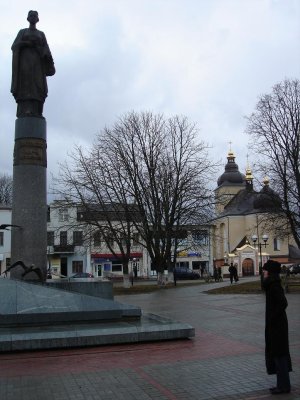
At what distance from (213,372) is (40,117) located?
29.0 feet

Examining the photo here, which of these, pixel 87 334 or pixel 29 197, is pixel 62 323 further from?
pixel 29 197

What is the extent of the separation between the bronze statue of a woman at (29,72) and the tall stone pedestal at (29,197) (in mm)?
454

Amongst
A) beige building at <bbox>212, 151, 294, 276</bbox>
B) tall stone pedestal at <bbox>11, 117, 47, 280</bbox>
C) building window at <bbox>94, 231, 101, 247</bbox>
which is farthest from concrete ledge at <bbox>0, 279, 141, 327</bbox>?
beige building at <bbox>212, 151, 294, 276</bbox>

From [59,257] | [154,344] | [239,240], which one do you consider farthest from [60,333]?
[239,240]

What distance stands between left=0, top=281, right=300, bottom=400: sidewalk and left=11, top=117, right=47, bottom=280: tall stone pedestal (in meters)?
4.00

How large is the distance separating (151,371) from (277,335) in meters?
2.26

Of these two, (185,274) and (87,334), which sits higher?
(87,334)

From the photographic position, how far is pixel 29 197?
13.0m

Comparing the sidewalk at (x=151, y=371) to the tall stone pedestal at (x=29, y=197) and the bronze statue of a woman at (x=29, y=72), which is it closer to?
the tall stone pedestal at (x=29, y=197)

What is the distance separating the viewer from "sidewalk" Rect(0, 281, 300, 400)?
652 centimetres

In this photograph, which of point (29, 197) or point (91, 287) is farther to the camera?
point (29, 197)

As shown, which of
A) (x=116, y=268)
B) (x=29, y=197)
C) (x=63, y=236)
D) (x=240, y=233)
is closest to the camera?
(x=29, y=197)

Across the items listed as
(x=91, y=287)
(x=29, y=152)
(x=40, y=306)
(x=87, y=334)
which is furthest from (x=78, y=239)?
(x=87, y=334)

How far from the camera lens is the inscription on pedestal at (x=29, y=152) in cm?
1328
